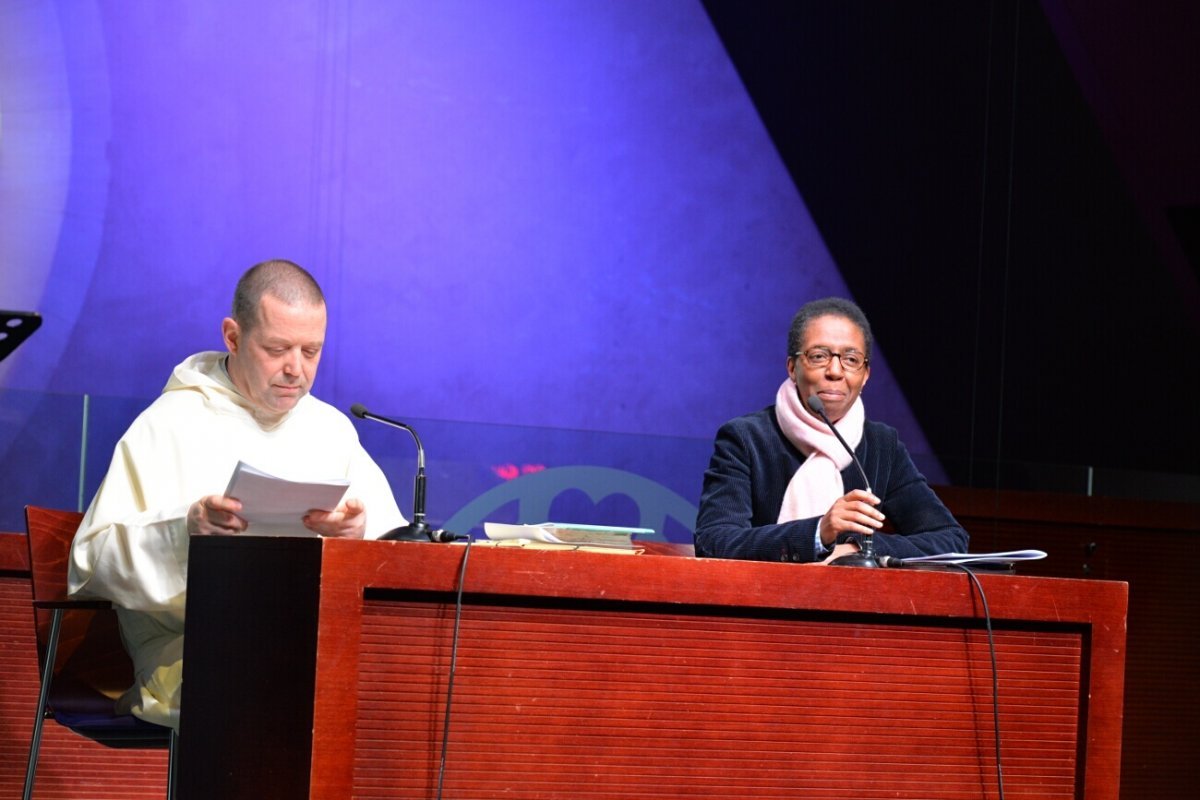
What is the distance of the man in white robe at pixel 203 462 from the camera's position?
8.21 feet

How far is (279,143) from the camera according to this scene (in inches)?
180

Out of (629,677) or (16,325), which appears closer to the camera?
(629,677)

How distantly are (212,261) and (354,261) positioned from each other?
45cm

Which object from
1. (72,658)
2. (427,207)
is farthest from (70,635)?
(427,207)

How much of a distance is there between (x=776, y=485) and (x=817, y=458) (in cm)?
12

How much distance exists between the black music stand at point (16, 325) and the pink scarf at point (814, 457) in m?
1.67

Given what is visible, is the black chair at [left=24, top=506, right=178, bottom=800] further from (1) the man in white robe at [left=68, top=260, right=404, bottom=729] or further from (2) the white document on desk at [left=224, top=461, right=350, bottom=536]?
(2) the white document on desk at [left=224, top=461, right=350, bottom=536]

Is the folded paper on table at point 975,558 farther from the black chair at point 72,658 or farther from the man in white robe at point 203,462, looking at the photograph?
the black chair at point 72,658

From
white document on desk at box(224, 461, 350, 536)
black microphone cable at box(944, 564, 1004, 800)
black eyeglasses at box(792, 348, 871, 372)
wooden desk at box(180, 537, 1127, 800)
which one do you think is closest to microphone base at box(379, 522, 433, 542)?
white document on desk at box(224, 461, 350, 536)

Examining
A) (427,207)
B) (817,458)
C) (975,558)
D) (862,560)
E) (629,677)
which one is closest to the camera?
(629,677)

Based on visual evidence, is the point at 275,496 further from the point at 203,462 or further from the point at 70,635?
the point at 70,635

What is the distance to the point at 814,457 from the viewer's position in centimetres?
328

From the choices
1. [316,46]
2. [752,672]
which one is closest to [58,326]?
[316,46]

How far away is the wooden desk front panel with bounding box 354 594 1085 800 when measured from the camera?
1.96 m
